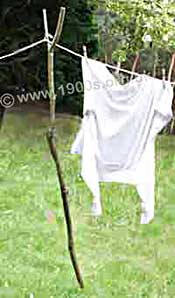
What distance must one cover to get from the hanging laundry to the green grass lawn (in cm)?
42

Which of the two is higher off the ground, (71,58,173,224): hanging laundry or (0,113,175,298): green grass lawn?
(71,58,173,224): hanging laundry

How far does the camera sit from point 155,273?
3590 millimetres

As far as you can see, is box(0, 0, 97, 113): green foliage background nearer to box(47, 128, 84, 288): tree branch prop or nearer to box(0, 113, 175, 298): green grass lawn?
box(0, 113, 175, 298): green grass lawn

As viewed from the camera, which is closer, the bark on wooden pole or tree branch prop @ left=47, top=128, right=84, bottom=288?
the bark on wooden pole

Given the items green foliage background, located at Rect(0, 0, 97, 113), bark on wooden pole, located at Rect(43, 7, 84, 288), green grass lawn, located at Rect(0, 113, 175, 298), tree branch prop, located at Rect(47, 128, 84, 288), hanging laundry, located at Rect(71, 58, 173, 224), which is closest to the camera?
bark on wooden pole, located at Rect(43, 7, 84, 288)

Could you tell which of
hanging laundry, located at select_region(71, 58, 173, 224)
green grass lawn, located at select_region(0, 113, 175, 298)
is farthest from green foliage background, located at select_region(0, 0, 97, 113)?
hanging laundry, located at select_region(71, 58, 173, 224)

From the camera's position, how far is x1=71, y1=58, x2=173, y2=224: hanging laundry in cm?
321

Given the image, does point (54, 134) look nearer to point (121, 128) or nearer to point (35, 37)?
point (121, 128)

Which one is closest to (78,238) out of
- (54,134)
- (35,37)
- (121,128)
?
(121,128)

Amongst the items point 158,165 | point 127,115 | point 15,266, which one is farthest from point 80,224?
point 158,165

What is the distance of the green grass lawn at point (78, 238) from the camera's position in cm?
337

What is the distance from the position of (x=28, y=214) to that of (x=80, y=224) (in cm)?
36

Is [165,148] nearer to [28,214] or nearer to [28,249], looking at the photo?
[28,214]

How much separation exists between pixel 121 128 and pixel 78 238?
103 centimetres
